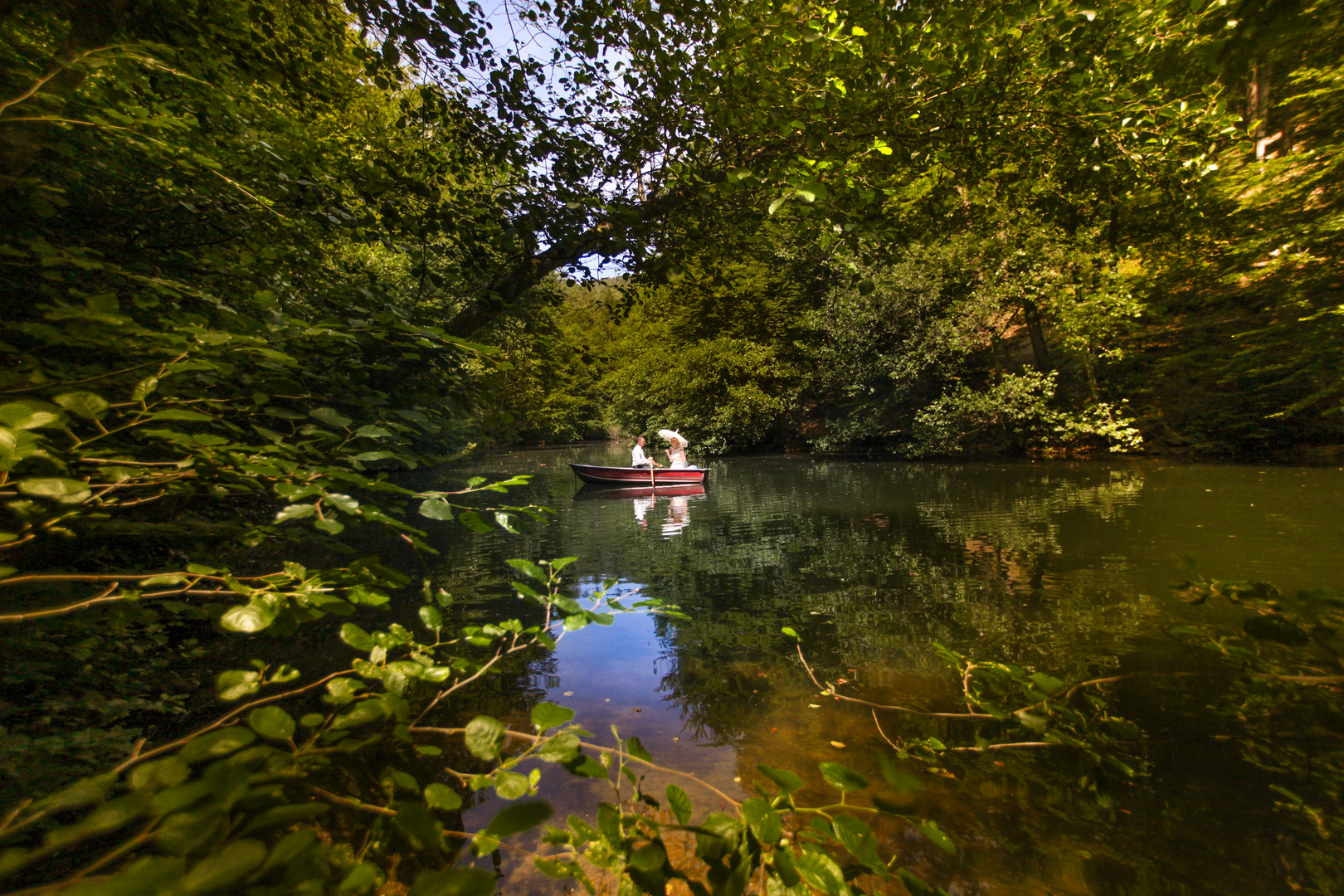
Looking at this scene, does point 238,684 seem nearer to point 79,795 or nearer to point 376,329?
point 79,795

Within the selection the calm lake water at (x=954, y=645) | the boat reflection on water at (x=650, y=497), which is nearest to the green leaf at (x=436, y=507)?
the calm lake water at (x=954, y=645)

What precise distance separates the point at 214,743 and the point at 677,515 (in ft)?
32.3

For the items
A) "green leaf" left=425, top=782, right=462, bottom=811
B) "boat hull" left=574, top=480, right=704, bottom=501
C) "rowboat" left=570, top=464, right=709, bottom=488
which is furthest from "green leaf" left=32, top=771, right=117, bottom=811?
"rowboat" left=570, top=464, right=709, bottom=488

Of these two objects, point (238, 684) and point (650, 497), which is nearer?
point (238, 684)

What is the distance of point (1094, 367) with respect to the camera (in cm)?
1426

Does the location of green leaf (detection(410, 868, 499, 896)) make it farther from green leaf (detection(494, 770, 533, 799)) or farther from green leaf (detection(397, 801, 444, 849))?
green leaf (detection(494, 770, 533, 799))

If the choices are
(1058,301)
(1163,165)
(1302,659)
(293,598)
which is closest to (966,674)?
(293,598)

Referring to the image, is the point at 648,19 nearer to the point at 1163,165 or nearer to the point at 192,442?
the point at 192,442

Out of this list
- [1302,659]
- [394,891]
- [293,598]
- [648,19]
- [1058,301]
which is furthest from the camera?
[1058,301]

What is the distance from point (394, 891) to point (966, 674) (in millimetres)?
2180

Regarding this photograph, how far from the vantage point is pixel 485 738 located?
2.85 feet

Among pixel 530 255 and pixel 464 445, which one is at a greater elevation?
pixel 530 255

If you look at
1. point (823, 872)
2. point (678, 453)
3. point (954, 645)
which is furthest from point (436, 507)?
point (678, 453)

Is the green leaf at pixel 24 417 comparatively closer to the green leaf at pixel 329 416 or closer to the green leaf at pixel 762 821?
the green leaf at pixel 329 416
